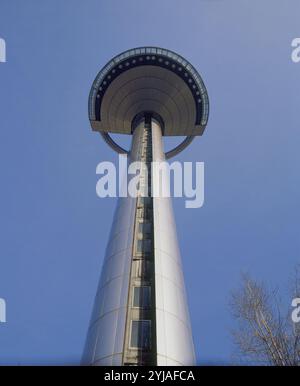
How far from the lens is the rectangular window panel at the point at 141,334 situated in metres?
14.0

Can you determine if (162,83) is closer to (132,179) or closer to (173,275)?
(132,179)

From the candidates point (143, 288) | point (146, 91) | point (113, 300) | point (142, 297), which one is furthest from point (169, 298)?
point (146, 91)

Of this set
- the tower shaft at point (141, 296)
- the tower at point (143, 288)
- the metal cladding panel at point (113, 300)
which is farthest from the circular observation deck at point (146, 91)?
the metal cladding panel at point (113, 300)

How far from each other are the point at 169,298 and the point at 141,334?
7.25ft

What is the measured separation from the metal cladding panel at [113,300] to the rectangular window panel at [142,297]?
404 millimetres

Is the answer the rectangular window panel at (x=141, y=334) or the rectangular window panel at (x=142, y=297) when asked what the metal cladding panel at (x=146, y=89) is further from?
the rectangular window panel at (x=141, y=334)

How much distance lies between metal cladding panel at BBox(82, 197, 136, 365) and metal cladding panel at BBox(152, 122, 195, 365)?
4.17 ft

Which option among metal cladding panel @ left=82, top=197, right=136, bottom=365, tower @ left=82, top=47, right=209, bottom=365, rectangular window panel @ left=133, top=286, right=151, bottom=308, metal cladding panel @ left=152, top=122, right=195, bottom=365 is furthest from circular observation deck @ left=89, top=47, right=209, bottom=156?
rectangular window panel @ left=133, top=286, right=151, bottom=308

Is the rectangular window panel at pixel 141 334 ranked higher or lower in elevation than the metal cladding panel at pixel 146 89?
lower

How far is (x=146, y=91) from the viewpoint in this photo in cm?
4050

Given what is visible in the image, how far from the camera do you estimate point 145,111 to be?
132 ft

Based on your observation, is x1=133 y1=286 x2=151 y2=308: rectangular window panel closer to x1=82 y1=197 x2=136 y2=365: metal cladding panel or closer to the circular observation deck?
x1=82 y1=197 x2=136 y2=365: metal cladding panel

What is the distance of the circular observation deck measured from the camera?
39781 millimetres
